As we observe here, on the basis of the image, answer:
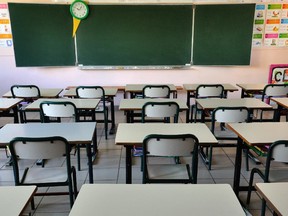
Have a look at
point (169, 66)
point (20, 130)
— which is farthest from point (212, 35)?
point (20, 130)

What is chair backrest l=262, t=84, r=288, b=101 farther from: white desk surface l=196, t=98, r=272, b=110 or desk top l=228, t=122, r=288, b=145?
desk top l=228, t=122, r=288, b=145

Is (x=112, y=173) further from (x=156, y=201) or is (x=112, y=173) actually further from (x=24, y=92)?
(x=24, y=92)

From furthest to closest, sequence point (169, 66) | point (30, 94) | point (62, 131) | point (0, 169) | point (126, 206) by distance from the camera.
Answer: point (169, 66) < point (30, 94) < point (0, 169) < point (62, 131) < point (126, 206)

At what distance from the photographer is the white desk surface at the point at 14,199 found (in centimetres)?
128

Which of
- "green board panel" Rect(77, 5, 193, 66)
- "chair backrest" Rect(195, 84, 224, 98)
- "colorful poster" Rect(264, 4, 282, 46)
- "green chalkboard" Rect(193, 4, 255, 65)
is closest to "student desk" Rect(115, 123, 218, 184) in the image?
"chair backrest" Rect(195, 84, 224, 98)

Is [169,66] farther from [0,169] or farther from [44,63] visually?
[0,169]

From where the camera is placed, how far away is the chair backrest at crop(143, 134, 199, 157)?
6.67 feet

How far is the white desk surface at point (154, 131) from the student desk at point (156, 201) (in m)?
0.78

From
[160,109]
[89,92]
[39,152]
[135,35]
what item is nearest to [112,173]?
[160,109]


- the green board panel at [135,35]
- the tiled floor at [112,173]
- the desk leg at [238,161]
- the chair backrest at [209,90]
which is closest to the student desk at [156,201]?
the desk leg at [238,161]

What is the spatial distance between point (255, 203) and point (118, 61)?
163 inches

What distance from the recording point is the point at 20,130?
99.8 inches

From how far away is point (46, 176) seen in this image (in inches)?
87.7

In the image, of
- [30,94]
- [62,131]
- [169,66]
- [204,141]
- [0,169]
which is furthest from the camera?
[169,66]
